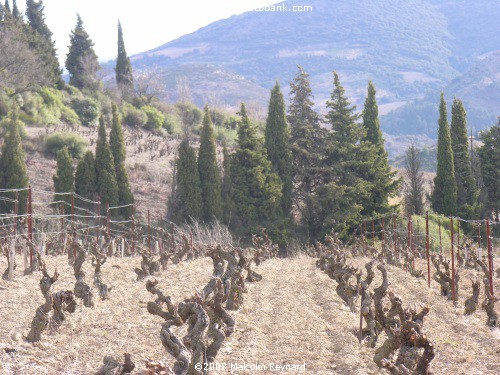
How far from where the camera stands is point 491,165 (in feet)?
106

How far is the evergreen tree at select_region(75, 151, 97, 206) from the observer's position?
26.0 metres

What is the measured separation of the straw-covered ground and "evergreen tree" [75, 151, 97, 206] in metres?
12.1

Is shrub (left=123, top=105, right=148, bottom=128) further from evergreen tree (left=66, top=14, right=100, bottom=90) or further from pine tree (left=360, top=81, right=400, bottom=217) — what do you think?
pine tree (left=360, top=81, right=400, bottom=217)

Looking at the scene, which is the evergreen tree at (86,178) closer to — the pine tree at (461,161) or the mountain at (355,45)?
the pine tree at (461,161)

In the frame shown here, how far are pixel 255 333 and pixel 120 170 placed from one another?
62.6 ft

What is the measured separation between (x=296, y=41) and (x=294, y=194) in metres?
124

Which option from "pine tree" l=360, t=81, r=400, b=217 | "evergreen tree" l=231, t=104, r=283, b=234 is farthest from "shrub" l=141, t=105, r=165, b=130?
"pine tree" l=360, t=81, r=400, b=217

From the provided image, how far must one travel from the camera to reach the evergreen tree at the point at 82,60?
4562cm

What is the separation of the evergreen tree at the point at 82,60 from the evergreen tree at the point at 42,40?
184cm

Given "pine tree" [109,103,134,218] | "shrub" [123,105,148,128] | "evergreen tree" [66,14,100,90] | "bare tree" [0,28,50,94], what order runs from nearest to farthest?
"pine tree" [109,103,134,218], "bare tree" [0,28,50,94], "shrub" [123,105,148,128], "evergreen tree" [66,14,100,90]

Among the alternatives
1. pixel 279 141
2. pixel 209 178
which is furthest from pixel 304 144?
pixel 209 178

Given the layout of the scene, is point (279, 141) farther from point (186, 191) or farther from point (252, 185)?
point (186, 191)

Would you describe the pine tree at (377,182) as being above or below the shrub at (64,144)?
below

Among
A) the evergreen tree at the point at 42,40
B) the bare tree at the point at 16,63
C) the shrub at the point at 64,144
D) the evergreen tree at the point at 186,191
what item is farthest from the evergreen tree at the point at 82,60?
the evergreen tree at the point at 186,191
